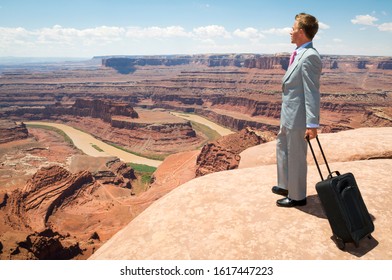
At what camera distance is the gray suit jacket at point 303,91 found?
142 inches

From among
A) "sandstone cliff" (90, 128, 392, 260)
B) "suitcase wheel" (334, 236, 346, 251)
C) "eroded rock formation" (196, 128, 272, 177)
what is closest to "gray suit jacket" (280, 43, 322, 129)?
"sandstone cliff" (90, 128, 392, 260)

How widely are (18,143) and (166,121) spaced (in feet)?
85.5

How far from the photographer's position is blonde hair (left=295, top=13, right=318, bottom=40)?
3.72m

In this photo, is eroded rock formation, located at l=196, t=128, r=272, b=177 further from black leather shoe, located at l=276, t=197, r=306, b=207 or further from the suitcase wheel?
the suitcase wheel

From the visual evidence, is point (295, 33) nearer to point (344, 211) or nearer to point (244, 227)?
point (344, 211)

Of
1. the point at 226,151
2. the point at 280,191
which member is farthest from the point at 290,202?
the point at 226,151

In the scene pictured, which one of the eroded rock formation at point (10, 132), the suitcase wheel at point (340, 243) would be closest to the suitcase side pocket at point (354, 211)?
the suitcase wheel at point (340, 243)

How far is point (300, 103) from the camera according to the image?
3781 mm

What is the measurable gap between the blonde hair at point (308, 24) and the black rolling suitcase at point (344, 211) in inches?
71.3

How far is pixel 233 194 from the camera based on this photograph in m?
4.42

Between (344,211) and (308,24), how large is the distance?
7.37ft

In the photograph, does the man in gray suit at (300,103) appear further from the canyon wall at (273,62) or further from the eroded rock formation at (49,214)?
the canyon wall at (273,62)

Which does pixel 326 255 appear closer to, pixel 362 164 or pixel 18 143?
pixel 362 164

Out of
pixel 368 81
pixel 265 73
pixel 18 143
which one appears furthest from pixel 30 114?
pixel 368 81
